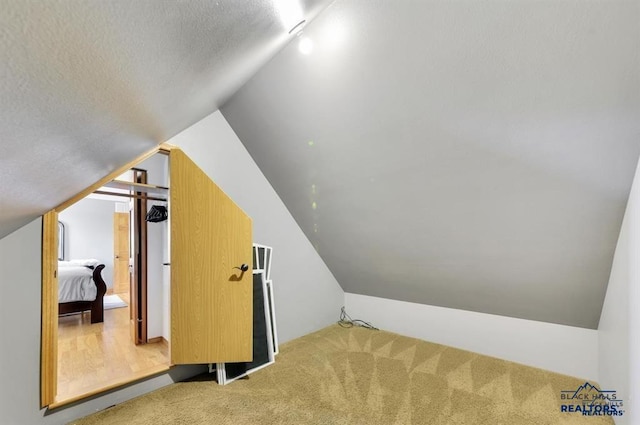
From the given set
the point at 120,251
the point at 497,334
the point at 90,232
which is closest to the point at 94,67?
the point at 497,334

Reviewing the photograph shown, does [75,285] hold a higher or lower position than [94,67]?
lower

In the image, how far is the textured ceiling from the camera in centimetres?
38

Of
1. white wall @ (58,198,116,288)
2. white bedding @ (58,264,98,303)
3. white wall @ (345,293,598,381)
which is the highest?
white wall @ (58,198,116,288)

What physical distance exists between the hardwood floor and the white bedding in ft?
1.18

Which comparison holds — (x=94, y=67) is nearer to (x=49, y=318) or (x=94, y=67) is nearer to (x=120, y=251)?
A: (x=49, y=318)

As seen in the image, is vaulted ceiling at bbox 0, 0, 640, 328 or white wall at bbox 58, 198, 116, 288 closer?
vaulted ceiling at bbox 0, 0, 640, 328

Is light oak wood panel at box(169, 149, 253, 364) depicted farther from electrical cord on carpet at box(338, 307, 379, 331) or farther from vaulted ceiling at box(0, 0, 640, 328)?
electrical cord on carpet at box(338, 307, 379, 331)

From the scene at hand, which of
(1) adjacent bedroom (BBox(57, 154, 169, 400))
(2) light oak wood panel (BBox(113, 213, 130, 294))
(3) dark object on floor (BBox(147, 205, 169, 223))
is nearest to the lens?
(1) adjacent bedroom (BBox(57, 154, 169, 400))

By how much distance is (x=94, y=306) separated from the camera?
4.05 meters

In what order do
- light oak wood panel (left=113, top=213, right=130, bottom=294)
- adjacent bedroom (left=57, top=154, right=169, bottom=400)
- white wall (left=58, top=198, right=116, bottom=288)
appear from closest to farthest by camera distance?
adjacent bedroom (left=57, top=154, right=169, bottom=400) < light oak wood panel (left=113, top=213, right=130, bottom=294) < white wall (left=58, top=198, right=116, bottom=288)
